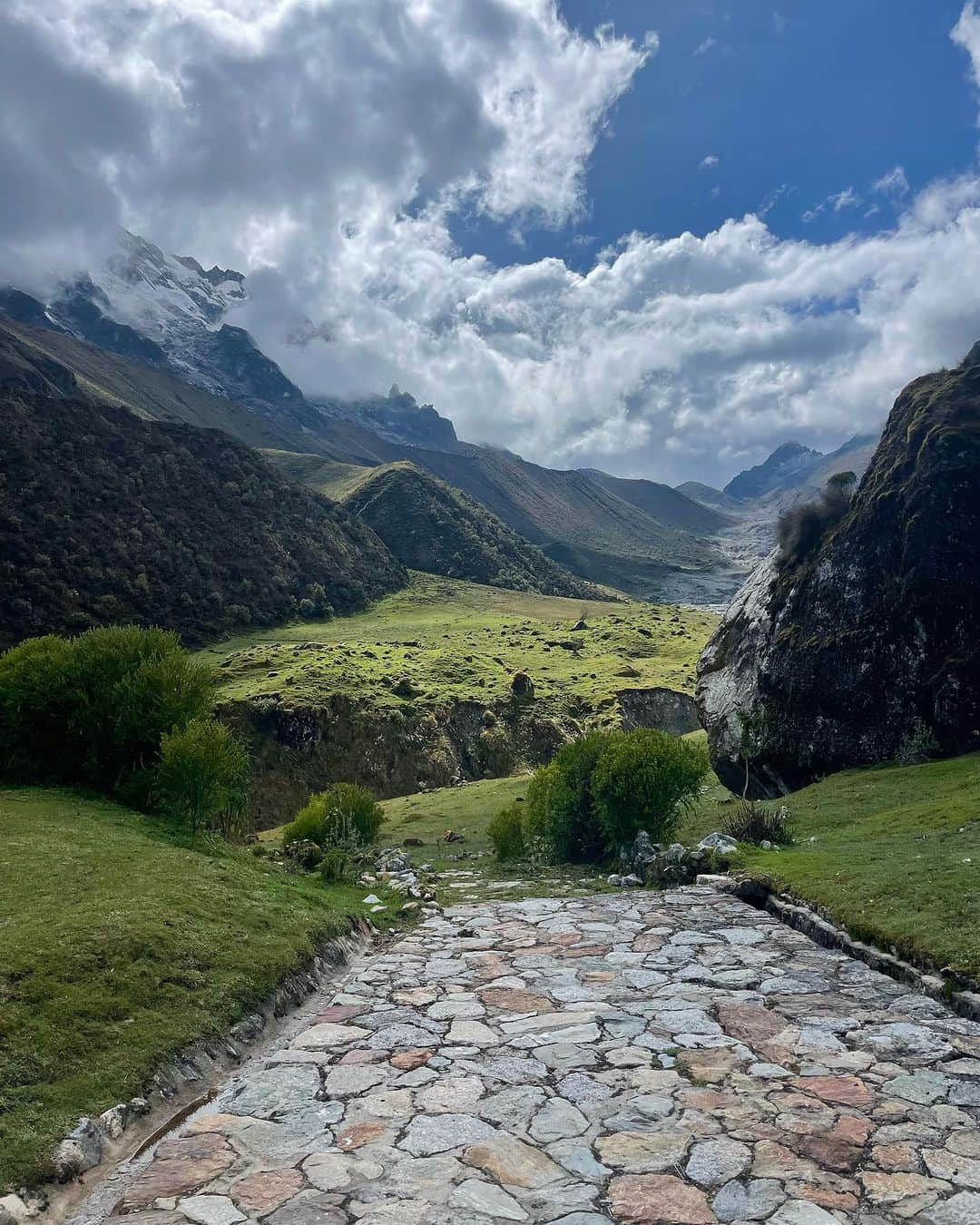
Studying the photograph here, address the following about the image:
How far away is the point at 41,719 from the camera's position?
22406 mm

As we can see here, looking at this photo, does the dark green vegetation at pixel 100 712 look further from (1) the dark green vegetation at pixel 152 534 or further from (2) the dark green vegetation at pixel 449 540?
(2) the dark green vegetation at pixel 449 540

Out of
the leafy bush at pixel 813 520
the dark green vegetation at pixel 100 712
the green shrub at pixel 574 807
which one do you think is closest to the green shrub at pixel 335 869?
the dark green vegetation at pixel 100 712

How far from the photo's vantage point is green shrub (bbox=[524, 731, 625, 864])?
73.4 ft

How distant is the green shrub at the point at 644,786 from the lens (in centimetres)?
2023

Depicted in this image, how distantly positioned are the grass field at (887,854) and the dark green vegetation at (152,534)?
217 feet

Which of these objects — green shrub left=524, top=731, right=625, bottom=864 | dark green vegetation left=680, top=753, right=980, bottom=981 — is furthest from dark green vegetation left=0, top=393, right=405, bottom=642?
dark green vegetation left=680, top=753, right=980, bottom=981

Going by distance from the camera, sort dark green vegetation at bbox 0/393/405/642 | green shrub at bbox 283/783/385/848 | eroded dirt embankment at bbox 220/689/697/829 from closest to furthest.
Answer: green shrub at bbox 283/783/385/848 → eroded dirt embankment at bbox 220/689/697/829 → dark green vegetation at bbox 0/393/405/642

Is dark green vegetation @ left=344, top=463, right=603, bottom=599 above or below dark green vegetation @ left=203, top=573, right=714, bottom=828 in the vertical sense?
above

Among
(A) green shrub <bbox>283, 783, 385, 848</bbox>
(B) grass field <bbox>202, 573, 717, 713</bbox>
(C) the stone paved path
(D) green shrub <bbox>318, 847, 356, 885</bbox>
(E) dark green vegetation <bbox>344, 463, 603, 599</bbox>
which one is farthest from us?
(E) dark green vegetation <bbox>344, 463, 603, 599</bbox>

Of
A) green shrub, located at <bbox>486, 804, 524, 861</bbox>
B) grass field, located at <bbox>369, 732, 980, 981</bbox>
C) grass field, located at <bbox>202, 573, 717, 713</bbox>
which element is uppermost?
grass field, located at <bbox>202, 573, 717, 713</bbox>

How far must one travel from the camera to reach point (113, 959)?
28.1ft

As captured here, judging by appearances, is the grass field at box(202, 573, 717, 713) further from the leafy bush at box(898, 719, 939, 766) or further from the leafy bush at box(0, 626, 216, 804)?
the leafy bush at box(898, 719, 939, 766)

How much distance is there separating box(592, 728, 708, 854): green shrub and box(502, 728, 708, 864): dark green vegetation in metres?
0.02

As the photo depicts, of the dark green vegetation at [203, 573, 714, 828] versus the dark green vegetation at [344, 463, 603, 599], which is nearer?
the dark green vegetation at [203, 573, 714, 828]
